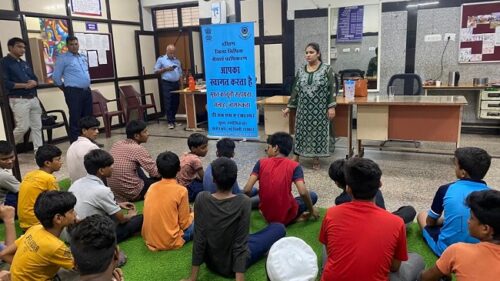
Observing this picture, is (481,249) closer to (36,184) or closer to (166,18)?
(36,184)

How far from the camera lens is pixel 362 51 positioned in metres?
6.49

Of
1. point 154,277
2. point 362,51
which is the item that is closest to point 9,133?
point 154,277

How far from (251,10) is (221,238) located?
5.85 meters

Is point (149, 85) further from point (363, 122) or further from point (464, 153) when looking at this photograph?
point (464, 153)

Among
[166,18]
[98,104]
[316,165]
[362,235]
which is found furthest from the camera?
[166,18]

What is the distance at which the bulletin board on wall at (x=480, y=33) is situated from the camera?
222 inches

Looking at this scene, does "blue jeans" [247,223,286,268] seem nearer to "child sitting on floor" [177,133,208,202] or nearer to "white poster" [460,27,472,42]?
"child sitting on floor" [177,133,208,202]

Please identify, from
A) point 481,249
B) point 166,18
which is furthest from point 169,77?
point 481,249

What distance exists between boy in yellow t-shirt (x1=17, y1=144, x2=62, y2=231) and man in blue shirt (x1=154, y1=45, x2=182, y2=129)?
4.52 metres

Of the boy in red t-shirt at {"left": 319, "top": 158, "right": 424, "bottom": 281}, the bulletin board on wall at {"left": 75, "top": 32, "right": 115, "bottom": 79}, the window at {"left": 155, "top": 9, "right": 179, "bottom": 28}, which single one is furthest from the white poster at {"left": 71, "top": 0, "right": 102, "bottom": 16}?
the boy in red t-shirt at {"left": 319, "top": 158, "right": 424, "bottom": 281}

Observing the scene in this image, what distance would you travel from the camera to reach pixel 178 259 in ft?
7.93

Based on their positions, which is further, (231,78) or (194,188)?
(231,78)

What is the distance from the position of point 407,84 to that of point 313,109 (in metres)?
1.80

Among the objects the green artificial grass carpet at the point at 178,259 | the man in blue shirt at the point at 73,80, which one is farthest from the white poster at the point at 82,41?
the green artificial grass carpet at the point at 178,259
